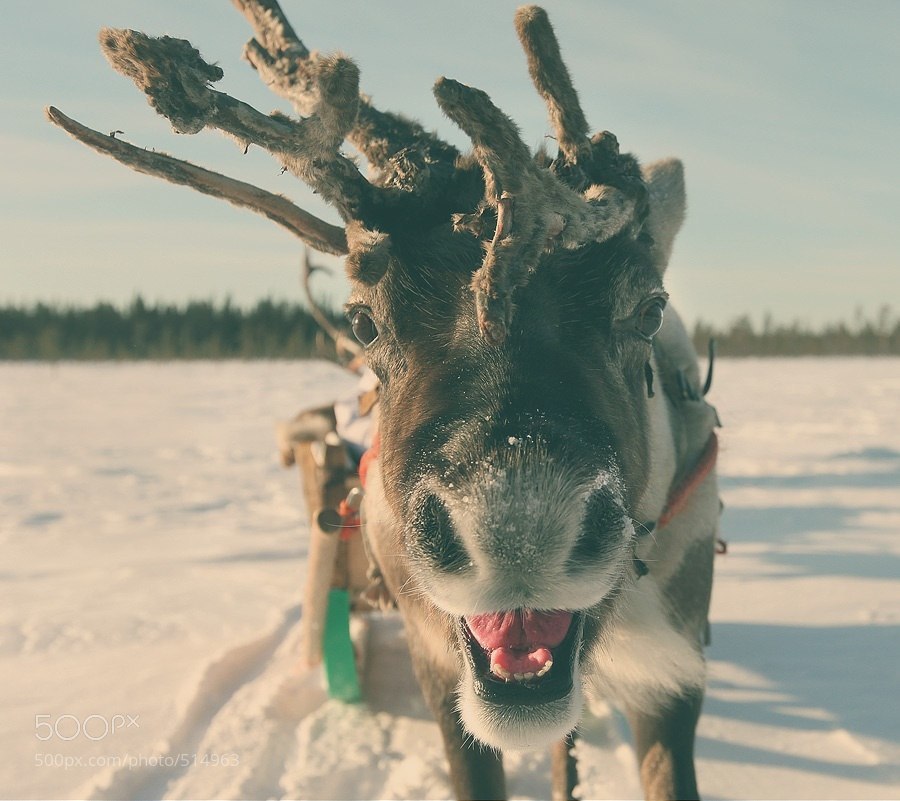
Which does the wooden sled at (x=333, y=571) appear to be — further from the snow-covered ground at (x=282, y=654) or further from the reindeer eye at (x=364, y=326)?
the reindeer eye at (x=364, y=326)

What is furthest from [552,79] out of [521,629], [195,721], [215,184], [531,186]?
[195,721]

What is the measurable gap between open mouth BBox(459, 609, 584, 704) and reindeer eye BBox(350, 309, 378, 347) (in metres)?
0.81

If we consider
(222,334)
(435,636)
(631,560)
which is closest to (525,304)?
(631,560)

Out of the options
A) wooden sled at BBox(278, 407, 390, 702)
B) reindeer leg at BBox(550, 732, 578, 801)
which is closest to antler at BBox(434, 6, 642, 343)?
reindeer leg at BBox(550, 732, 578, 801)

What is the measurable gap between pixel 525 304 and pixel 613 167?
54cm

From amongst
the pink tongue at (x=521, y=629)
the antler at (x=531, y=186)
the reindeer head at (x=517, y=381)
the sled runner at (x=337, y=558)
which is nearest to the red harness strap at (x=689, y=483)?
the reindeer head at (x=517, y=381)

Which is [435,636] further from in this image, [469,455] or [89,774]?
[89,774]

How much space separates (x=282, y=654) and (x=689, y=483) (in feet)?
7.72

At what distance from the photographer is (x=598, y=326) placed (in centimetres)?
201

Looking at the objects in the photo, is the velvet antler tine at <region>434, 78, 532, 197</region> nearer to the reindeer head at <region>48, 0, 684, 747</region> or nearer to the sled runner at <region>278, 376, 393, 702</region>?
the reindeer head at <region>48, 0, 684, 747</region>

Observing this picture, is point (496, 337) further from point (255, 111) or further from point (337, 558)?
point (337, 558)

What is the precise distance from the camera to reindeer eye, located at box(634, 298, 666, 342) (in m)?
2.15

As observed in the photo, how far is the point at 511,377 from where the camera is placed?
1.77 metres

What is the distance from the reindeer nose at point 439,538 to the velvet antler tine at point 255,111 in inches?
33.7
